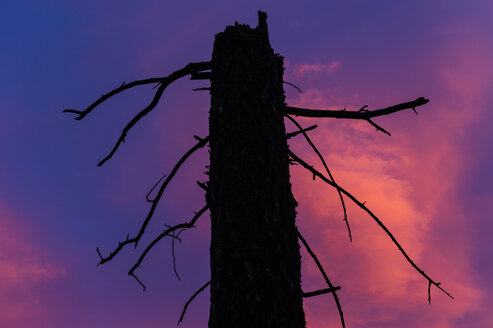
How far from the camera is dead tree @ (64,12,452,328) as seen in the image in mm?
2873

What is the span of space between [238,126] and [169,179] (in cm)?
88

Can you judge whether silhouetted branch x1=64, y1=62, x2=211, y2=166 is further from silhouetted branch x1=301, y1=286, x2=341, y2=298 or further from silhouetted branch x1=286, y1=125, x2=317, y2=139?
silhouetted branch x1=301, y1=286, x2=341, y2=298

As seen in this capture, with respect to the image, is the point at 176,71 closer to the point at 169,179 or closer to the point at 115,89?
the point at 115,89

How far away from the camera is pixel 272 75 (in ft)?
11.6

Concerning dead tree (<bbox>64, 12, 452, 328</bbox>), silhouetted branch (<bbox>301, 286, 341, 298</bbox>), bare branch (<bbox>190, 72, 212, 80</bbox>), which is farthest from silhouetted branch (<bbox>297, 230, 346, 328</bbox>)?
bare branch (<bbox>190, 72, 212, 80</bbox>)

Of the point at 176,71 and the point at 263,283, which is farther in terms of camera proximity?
the point at 176,71

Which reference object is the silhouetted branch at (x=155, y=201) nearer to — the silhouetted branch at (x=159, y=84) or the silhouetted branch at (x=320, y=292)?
the silhouetted branch at (x=159, y=84)

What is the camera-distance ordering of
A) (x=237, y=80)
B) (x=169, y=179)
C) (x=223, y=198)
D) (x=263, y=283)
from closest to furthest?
(x=263, y=283) → (x=223, y=198) → (x=237, y=80) → (x=169, y=179)

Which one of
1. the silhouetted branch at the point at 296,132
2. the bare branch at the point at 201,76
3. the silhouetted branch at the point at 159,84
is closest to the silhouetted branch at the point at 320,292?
the silhouetted branch at the point at 296,132

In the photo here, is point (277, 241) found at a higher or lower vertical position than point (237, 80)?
lower

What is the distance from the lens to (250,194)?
305 cm

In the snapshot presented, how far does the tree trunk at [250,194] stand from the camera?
2.87m

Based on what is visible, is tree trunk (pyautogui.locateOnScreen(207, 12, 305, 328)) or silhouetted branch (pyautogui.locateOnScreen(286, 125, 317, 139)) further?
silhouetted branch (pyautogui.locateOnScreen(286, 125, 317, 139))

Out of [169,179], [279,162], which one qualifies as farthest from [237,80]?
[169,179]
